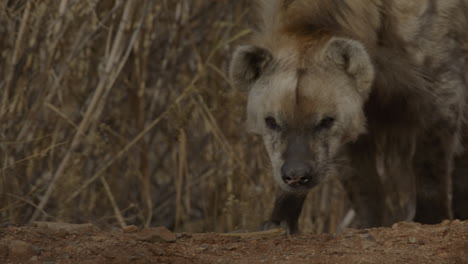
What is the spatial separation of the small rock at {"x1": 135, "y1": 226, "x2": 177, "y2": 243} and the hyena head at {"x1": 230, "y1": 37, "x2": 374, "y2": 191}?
2.53 feet

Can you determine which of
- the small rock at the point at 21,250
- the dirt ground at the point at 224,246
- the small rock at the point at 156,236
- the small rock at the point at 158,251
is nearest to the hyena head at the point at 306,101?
the dirt ground at the point at 224,246

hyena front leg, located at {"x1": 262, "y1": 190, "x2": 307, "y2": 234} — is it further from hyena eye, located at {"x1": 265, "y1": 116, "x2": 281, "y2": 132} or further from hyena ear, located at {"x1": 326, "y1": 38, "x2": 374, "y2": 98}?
hyena ear, located at {"x1": 326, "y1": 38, "x2": 374, "y2": 98}

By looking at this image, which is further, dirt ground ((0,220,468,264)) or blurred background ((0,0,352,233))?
blurred background ((0,0,352,233))

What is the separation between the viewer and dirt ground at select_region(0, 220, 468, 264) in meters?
2.76

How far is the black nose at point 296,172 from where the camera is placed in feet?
12.1

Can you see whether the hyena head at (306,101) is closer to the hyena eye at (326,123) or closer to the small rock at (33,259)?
the hyena eye at (326,123)

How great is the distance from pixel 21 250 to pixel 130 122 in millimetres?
2925

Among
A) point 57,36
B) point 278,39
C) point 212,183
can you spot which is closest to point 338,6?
point 278,39

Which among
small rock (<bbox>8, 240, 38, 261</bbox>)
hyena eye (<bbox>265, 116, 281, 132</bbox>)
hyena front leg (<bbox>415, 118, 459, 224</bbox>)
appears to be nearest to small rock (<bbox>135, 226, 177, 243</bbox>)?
small rock (<bbox>8, 240, 38, 261</bbox>)

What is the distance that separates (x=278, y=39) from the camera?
13.4ft

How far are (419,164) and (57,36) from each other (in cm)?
188

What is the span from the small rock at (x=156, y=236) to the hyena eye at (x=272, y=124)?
0.95m

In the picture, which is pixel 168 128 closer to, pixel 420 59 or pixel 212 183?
pixel 212 183

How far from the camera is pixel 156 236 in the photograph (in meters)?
3.06
